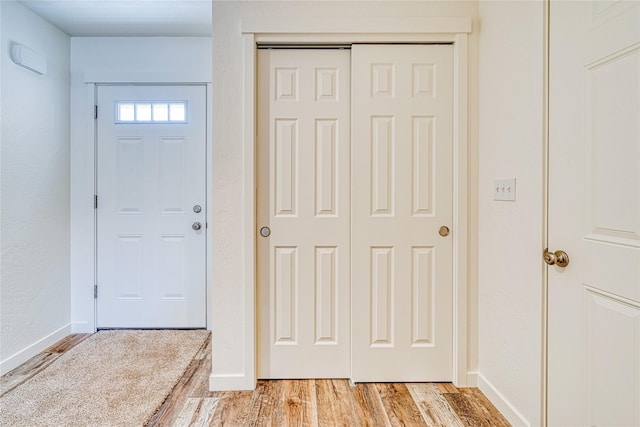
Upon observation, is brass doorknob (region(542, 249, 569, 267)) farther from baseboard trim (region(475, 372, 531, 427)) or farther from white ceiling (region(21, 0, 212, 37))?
white ceiling (region(21, 0, 212, 37))

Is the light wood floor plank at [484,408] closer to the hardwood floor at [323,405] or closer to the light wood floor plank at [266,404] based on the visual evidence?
the hardwood floor at [323,405]

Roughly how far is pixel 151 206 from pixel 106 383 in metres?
1.33

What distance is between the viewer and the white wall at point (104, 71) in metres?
2.81

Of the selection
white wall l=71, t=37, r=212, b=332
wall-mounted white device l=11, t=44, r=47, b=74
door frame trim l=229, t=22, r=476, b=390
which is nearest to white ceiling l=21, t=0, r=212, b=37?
white wall l=71, t=37, r=212, b=332

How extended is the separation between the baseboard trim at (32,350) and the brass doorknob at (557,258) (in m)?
3.10

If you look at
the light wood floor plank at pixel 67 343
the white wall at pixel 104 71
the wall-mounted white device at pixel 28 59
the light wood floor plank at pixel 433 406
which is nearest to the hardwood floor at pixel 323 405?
the light wood floor plank at pixel 433 406

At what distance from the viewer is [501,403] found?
1.79m

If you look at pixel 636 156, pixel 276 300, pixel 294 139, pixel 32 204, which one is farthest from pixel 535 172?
pixel 32 204

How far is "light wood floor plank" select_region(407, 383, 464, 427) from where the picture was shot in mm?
1695

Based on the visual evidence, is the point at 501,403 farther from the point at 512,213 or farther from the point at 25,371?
the point at 25,371

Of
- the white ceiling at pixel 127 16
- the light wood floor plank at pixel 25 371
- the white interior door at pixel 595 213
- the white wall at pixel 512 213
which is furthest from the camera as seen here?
the white ceiling at pixel 127 16

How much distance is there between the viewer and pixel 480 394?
194 cm

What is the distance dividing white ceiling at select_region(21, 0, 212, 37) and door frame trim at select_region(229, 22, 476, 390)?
793 millimetres

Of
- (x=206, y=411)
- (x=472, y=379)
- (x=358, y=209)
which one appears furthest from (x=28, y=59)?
(x=472, y=379)
